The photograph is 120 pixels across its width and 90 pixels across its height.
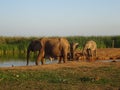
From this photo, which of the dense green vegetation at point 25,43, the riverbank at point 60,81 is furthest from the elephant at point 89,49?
the riverbank at point 60,81

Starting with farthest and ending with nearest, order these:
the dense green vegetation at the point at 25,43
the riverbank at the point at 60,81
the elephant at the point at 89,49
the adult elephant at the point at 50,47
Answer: the dense green vegetation at the point at 25,43
the elephant at the point at 89,49
the adult elephant at the point at 50,47
the riverbank at the point at 60,81

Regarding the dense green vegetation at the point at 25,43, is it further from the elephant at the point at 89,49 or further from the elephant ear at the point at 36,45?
the elephant ear at the point at 36,45

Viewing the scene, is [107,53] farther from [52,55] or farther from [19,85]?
[19,85]

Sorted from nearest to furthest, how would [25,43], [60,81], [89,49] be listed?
[60,81]
[89,49]
[25,43]

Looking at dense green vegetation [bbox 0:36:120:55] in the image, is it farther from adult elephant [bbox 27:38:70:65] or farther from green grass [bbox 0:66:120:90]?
→ green grass [bbox 0:66:120:90]

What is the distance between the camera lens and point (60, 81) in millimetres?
12805

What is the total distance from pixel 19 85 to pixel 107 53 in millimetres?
22924

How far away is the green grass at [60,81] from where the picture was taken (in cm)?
1186

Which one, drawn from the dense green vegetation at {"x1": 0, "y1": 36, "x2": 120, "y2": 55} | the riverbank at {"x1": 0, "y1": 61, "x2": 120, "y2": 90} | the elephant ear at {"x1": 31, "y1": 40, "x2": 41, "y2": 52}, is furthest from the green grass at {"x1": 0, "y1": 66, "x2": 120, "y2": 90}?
the dense green vegetation at {"x1": 0, "y1": 36, "x2": 120, "y2": 55}

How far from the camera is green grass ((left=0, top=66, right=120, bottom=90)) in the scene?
467 inches

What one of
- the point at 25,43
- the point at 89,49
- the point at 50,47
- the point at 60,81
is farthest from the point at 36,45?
the point at 25,43

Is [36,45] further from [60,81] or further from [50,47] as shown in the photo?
[60,81]

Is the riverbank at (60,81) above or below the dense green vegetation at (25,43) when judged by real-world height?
below

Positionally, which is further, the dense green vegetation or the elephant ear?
the dense green vegetation
